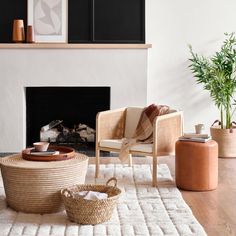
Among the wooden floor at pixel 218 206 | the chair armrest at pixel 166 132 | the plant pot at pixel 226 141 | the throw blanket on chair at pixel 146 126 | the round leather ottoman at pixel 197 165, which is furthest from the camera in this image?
the plant pot at pixel 226 141

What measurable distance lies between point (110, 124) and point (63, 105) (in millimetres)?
1546

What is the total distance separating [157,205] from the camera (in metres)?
3.94

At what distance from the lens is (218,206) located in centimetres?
395

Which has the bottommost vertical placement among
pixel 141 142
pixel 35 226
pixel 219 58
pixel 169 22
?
pixel 35 226

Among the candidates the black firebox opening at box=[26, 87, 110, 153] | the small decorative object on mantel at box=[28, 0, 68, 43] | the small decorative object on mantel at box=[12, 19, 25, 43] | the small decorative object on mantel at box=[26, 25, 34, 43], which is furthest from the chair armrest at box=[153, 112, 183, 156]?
the small decorative object on mantel at box=[12, 19, 25, 43]

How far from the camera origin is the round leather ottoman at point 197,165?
439 centimetres

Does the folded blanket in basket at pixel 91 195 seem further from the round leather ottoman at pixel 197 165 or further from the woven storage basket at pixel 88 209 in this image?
the round leather ottoman at pixel 197 165

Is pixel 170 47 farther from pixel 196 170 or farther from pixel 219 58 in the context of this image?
pixel 196 170

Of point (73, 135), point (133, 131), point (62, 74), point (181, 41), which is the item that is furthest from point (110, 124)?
point (181, 41)

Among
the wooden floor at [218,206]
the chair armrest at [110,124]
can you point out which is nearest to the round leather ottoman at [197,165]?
the wooden floor at [218,206]

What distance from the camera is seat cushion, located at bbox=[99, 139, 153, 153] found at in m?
4.57

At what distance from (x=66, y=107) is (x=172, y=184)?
2268mm

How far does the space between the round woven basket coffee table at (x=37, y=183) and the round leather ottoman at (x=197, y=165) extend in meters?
1.04

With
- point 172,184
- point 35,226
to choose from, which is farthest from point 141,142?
point 35,226
